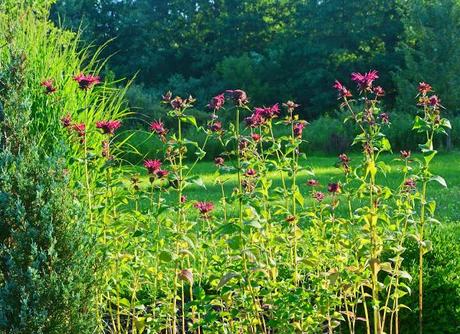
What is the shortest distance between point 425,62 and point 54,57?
22321mm

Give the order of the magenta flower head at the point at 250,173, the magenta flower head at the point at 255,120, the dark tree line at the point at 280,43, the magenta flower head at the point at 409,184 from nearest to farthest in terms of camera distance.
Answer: the magenta flower head at the point at 255,120, the magenta flower head at the point at 250,173, the magenta flower head at the point at 409,184, the dark tree line at the point at 280,43

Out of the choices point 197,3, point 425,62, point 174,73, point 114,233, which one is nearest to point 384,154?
point 425,62

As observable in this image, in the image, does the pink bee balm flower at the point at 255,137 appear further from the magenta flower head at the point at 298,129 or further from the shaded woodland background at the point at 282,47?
the shaded woodland background at the point at 282,47

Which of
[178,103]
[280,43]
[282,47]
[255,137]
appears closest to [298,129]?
[255,137]

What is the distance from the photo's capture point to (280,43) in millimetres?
39812

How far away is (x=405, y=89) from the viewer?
28172 millimetres

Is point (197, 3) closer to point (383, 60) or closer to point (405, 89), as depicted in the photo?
point (383, 60)

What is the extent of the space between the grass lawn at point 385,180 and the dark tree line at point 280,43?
7.48 metres

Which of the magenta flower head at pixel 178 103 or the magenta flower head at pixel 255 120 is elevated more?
the magenta flower head at pixel 178 103

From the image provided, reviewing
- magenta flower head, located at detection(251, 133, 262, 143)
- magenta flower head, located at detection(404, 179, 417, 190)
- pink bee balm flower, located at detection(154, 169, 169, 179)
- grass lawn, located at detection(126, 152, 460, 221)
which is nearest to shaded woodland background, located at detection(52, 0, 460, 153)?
grass lawn, located at detection(126, 152, 460, 221)

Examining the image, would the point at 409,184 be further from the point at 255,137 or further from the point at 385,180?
the point at 385,180

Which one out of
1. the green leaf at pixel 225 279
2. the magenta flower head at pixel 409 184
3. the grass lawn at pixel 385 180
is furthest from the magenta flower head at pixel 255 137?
the grass lawn at pixel 385 180

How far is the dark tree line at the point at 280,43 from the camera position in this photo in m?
27.3

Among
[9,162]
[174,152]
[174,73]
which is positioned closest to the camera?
[9,162]
